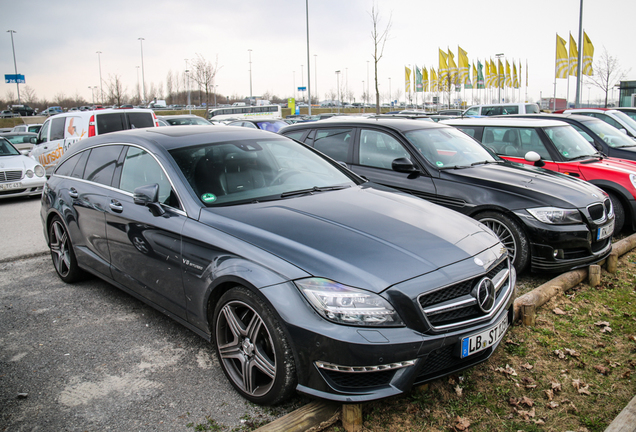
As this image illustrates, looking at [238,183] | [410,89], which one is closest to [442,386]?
[238,183]

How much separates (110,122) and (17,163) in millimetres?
2416

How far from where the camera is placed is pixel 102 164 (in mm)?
4414

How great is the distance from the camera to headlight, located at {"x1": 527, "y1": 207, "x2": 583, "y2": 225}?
4742mm

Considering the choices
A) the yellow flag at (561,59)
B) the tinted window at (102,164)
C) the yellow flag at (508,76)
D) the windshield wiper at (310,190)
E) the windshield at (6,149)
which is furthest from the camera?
the yellow flag at (508,76)

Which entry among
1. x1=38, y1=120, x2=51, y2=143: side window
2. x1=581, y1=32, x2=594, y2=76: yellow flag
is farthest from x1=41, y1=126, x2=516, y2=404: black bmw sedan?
x1=581, y1=32, x2=594, y2=76: yellow flag

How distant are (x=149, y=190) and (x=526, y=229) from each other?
145 inches

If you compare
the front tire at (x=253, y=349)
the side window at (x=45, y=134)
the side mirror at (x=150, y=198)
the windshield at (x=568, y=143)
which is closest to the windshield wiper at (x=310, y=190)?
the side mirror at (x=150, y=198)

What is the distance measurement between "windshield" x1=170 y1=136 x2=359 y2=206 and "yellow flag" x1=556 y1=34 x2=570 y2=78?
26866 mm

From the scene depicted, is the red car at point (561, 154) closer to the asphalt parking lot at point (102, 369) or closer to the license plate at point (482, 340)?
the license plate at point (482, 340)

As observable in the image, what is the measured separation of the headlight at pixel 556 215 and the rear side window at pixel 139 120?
10513 mm

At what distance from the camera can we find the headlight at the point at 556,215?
4742 millimetres

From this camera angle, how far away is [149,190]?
10.9 feet

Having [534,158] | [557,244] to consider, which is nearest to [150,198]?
[557,244]

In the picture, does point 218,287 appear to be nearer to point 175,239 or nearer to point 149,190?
point 175,239
